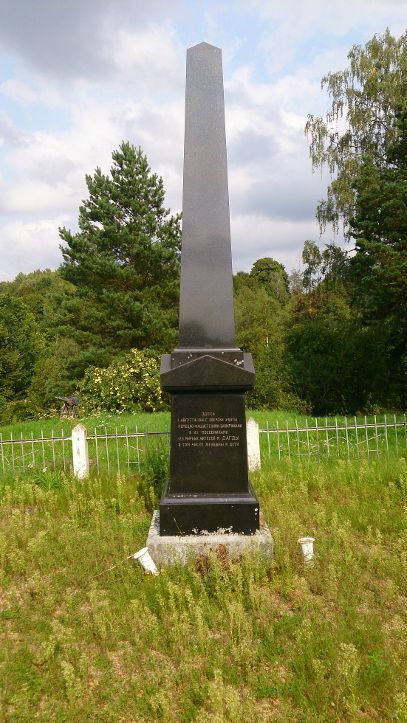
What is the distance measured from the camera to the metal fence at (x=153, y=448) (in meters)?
7.22

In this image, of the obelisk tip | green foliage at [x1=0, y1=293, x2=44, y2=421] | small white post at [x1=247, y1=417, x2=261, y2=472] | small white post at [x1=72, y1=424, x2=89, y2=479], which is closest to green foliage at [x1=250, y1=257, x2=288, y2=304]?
green foliage at [x1=0, y1=293, x2=44, y2=421]

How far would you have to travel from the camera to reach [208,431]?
14.1ft

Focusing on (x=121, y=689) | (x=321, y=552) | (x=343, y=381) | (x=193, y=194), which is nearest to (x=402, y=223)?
Answer: (x=343, y=381)

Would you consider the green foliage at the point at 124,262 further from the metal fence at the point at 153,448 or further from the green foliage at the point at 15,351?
the green foliage at the point at 15,351

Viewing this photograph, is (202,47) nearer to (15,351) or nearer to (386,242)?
(386,242)

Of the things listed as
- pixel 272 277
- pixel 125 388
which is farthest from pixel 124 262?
pixel 272 277

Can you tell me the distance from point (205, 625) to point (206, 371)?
6.35 feet

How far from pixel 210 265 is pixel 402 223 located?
36.6 ft

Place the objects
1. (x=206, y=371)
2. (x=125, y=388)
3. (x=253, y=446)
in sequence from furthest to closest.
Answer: (x=125, y=388), (x=253, y=446), (x=206, y=371)

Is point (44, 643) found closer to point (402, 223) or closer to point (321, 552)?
point (321, 552)

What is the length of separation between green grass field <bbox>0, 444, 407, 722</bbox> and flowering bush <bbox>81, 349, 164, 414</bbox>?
9851mm

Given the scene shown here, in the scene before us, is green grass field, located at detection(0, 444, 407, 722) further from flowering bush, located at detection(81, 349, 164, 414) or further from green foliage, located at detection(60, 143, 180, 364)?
green foliage, located at detection(60, 143, 180, 364)

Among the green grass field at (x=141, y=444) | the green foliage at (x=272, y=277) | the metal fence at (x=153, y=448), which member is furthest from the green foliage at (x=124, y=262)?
the green foliage at (x=272, y=277)

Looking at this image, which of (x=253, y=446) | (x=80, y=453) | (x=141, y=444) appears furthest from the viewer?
(x=141, y=444)
